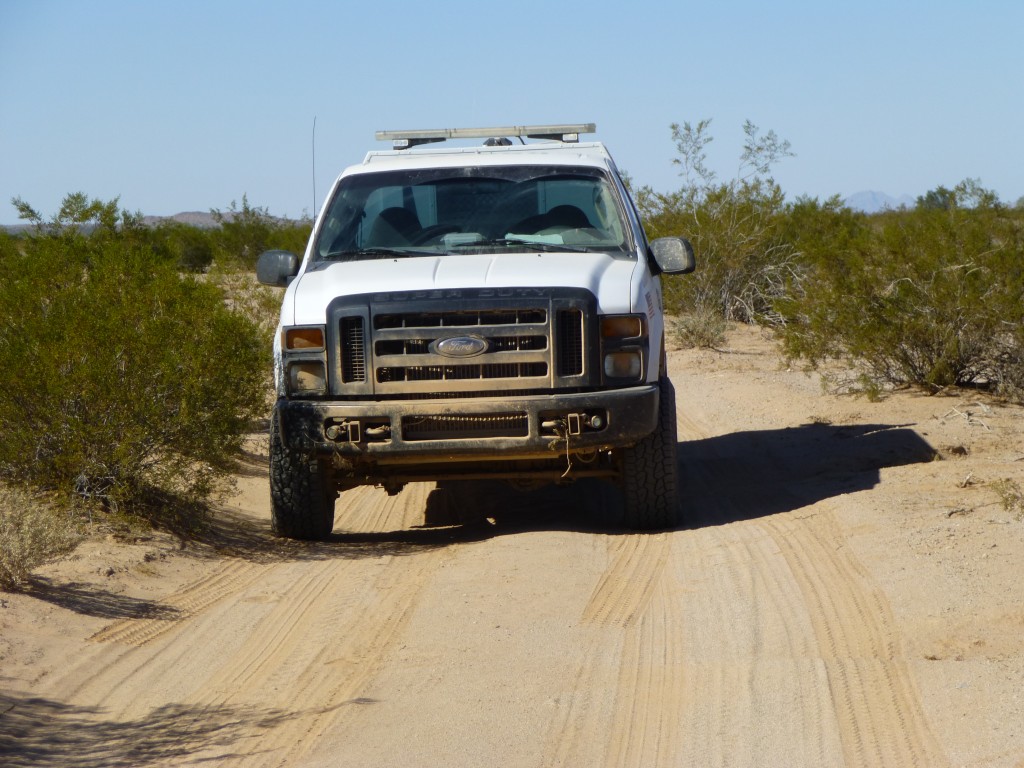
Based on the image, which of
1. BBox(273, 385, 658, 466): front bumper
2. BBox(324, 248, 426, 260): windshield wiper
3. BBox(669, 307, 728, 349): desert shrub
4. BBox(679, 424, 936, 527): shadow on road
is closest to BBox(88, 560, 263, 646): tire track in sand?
BBox(273, 385, 658, 466): front bumper

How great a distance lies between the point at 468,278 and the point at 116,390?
2155mm

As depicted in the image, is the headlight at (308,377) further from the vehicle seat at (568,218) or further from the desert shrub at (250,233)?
the desert shrub at (250,233)

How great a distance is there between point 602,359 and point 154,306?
313cm

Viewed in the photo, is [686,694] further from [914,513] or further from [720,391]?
[720,391]

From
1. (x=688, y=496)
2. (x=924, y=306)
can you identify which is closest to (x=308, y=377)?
(x=688, y=496)

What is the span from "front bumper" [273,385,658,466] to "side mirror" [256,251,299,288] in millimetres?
1092

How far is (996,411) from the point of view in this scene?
10664 mm

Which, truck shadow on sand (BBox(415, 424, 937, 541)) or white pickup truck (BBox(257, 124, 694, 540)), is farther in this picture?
truck shadow on sand (BBox(415, 424, 937, 541))

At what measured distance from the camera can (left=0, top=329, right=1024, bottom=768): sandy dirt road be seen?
4.20m

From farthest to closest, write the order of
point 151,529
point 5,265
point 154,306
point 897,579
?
1. point 5,265
2. point 154,306
3. point 151,529
4. point 897,579

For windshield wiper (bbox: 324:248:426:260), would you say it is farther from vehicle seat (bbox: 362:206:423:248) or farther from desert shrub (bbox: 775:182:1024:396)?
desert shrub (bbox: 775:182:1024:396)

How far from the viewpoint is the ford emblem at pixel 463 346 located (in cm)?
657

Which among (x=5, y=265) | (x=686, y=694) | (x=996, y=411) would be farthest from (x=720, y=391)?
(x=686, y=694)

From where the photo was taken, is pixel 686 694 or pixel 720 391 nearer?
pixel 686 694
